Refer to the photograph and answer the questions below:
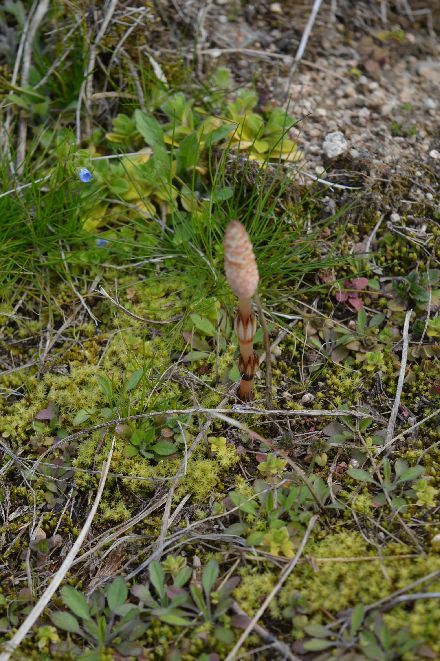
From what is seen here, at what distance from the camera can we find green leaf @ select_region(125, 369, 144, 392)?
8.56 ft

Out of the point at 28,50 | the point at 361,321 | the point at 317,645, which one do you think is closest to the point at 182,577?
the point at 317,645

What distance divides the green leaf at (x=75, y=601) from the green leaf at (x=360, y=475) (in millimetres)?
1011

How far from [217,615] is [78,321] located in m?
1.50

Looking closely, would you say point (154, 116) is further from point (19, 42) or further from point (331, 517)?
point (331, 517)

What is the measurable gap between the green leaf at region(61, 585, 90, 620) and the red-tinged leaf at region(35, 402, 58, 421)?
74 cm

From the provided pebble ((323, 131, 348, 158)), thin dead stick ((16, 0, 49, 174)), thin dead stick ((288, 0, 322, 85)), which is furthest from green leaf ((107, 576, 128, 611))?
thin dead stick ((288, 0, 322, 85))

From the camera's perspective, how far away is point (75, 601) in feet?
6.84

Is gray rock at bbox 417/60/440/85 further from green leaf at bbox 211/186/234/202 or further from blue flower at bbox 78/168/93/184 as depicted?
blue flower at bbox 78/168/93/184

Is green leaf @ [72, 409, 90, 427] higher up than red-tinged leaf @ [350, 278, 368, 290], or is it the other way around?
red-tinged leaf @ [350, 278, 368, 290]

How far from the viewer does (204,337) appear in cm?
286

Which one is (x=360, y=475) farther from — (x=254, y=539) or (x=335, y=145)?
(x=335, y=145)

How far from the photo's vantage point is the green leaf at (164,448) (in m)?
2.48

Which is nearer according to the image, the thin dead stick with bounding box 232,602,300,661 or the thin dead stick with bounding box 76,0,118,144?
the thin dead stick with bounding box 232,602,300,661

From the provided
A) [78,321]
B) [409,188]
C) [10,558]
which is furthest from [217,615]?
[409,188]
